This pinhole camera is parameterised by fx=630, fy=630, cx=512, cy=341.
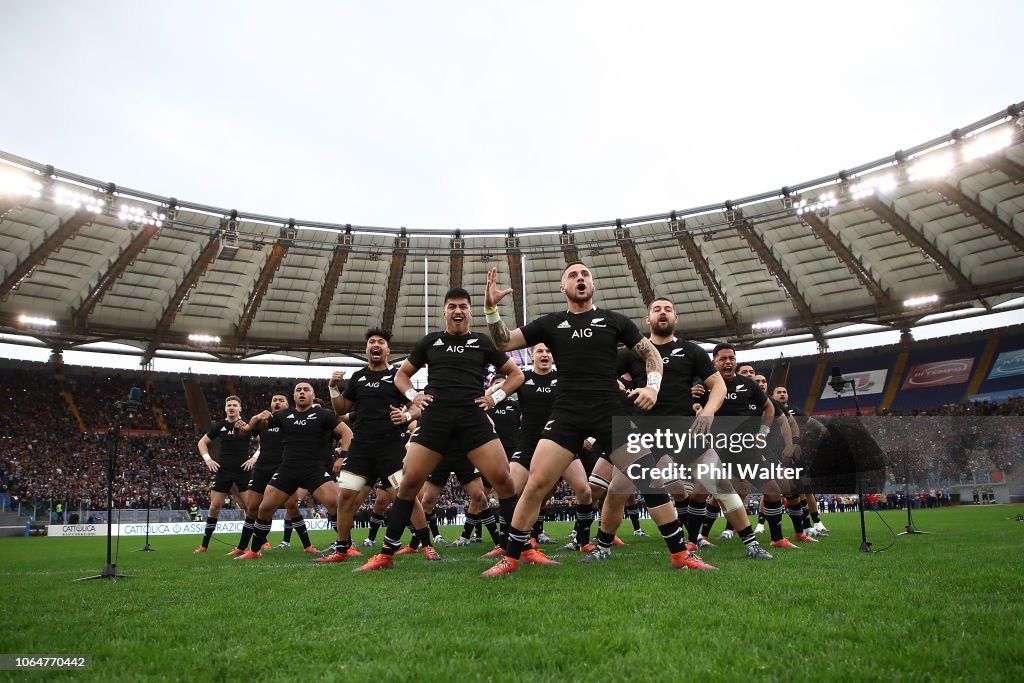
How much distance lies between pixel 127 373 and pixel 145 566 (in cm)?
3966

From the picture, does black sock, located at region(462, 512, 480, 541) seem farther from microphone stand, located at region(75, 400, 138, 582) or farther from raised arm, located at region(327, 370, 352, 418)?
microphone stand, located at region(75, 400, 138, 582)

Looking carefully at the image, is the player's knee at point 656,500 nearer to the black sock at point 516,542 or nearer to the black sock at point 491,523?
the black sock at point 516,542

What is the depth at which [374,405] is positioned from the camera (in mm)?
8797

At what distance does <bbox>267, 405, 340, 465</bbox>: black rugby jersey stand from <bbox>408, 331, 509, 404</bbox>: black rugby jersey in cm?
337

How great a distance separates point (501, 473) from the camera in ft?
22.5

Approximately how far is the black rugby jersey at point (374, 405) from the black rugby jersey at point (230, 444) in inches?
179

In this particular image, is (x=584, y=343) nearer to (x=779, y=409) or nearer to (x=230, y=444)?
(x=779, y=409)

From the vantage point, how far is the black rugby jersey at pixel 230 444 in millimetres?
12195

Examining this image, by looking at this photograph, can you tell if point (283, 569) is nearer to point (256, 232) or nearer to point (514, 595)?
point (514, 595)

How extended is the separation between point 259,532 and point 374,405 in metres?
3.29

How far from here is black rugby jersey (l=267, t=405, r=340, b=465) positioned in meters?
9.68

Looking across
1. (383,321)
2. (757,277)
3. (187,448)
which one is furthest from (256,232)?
(757,277)

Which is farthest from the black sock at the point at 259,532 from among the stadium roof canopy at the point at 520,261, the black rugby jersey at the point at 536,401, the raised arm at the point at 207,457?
the stadium roof canopy at the point at 520,261

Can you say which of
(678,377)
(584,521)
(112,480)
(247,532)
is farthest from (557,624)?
(247,532)
